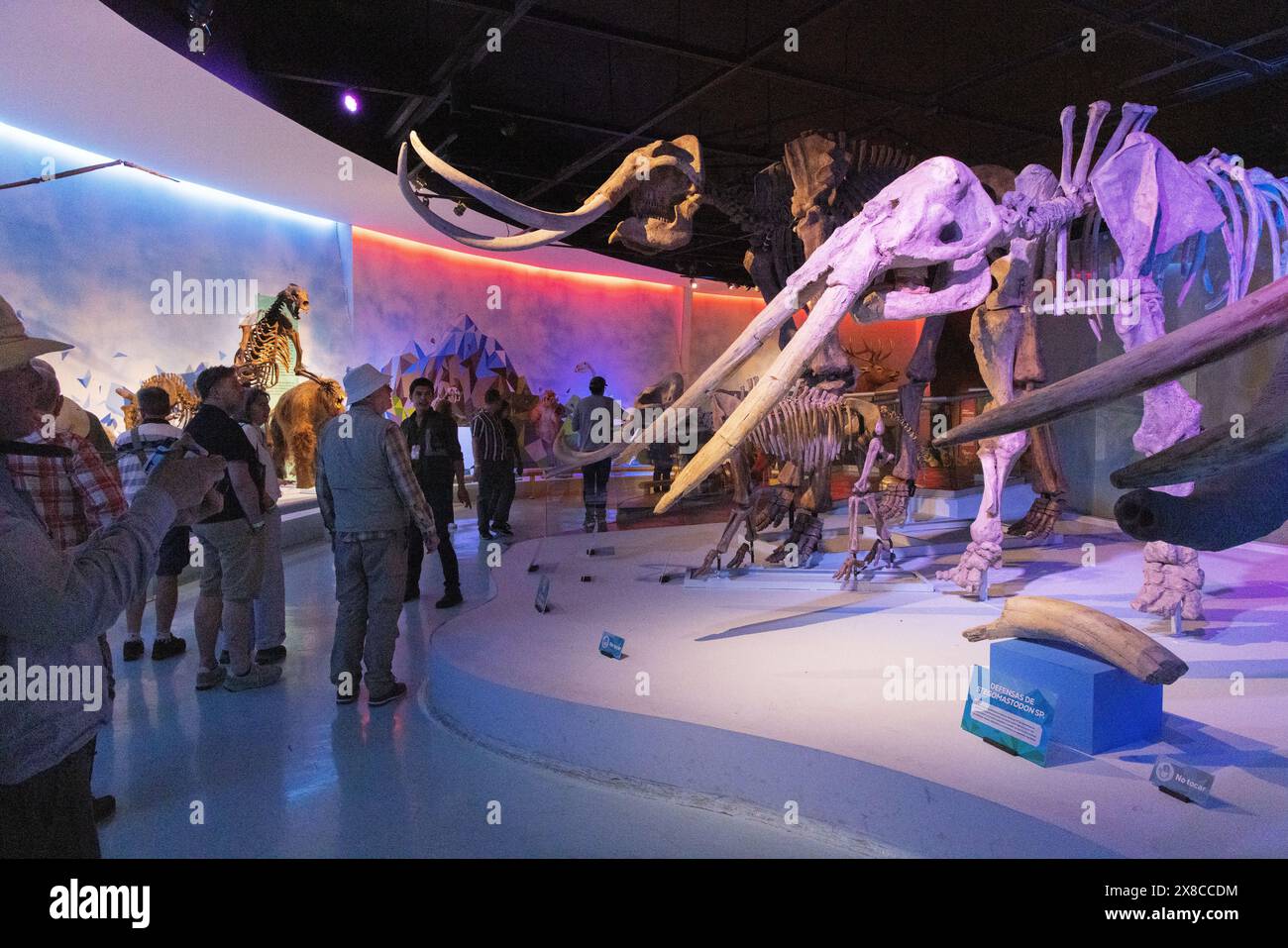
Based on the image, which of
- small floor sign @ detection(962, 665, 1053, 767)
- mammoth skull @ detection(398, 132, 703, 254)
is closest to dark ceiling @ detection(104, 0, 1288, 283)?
mammoth skull @ detection(398, 132, 703, 254)

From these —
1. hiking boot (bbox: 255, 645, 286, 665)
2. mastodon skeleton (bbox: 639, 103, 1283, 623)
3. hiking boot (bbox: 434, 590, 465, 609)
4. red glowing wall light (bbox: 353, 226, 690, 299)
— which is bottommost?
hiking boot (bbox: 255, 645, 286, 665)

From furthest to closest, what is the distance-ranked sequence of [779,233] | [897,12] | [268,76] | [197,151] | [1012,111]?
[1012,111] → [197,151] → [268,76] → [897,12] → [779,233]

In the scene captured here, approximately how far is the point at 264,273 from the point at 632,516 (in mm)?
6026

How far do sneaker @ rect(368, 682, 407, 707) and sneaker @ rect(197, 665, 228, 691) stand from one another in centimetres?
104

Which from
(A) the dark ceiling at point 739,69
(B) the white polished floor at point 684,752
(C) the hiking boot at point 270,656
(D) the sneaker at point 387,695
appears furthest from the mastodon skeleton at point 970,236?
(C) the hiking boot at point 270,656

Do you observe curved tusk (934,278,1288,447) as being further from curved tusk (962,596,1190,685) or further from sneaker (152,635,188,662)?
sneaker (152,635,188,662)

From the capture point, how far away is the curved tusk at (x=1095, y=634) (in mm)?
2666

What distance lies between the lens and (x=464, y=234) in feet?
14.4

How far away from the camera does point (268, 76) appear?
7.29 metres

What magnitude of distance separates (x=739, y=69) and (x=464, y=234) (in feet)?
13.8

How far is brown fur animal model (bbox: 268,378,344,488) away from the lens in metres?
11.1
